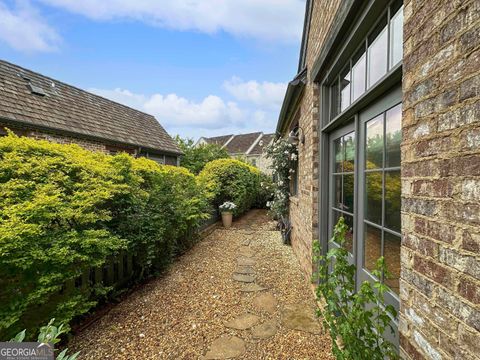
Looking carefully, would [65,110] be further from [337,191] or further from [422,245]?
[422,245]

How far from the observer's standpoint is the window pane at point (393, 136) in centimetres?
171

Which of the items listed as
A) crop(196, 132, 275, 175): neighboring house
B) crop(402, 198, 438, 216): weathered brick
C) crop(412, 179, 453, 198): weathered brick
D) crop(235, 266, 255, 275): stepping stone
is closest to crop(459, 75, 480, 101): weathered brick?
crop(412, 179, 453, 198): weathered brick

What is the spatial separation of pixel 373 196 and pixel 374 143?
17.9 inches

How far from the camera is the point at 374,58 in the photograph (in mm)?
2035

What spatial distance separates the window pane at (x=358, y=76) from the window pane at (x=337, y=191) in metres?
0.99

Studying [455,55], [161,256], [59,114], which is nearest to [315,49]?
[455,55]

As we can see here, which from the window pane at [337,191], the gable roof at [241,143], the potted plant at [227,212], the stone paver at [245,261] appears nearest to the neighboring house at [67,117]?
the potted plant at [227,212]

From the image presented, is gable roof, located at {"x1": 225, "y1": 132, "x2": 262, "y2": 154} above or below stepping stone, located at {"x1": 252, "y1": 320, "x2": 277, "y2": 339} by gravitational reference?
above

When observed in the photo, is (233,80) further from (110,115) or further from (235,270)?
(235,270)

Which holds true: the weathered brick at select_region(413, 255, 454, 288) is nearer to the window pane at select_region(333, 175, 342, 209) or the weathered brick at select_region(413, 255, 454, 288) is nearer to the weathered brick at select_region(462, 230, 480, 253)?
the weathered brick at select_region(462, 230, 480, 253)

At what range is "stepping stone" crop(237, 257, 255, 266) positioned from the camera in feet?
14.9

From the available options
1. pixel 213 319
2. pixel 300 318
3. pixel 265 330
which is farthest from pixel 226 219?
pixel 265 330

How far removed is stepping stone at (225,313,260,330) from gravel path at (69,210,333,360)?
11mm

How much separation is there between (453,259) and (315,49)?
3.41 meters
